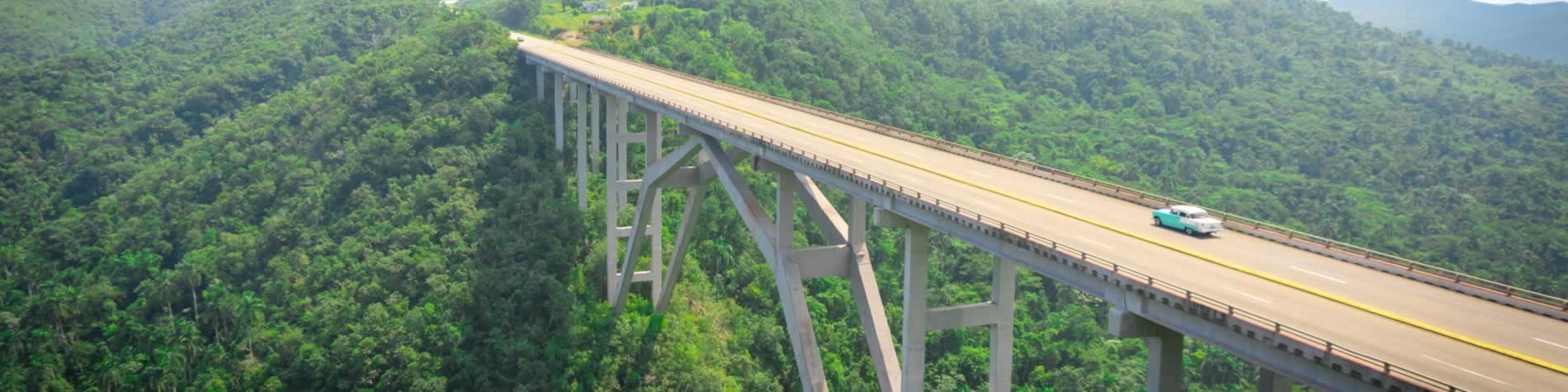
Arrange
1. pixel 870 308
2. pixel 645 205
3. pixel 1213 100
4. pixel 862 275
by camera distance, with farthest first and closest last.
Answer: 1. pixel 1213 100
2. pixel 645 205
3. pixel 862 275
4. pixel 870 308

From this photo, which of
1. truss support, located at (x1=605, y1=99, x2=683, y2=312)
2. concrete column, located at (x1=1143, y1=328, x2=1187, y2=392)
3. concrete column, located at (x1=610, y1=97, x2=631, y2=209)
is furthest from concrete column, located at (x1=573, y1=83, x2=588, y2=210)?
concrete column, located at (x1=1143, y1=328, x2=1187, y2=392)

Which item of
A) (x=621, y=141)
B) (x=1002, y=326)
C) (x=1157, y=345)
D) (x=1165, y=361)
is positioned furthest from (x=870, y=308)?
(x=621, y=141)

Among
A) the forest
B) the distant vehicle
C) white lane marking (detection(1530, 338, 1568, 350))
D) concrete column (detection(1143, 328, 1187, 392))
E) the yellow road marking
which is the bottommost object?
the forest

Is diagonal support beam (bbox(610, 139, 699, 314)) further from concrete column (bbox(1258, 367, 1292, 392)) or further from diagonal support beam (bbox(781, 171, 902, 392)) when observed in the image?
concrete column (bbox(1258, 367, 1292, 392))

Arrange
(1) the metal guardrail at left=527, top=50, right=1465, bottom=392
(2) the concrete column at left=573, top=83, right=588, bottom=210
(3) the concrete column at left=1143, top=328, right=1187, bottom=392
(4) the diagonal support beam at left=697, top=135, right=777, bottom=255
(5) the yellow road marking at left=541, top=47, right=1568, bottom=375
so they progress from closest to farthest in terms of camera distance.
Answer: (1) the metal guardrail at left=527, top=50, right=1465, bottom=392 < (5) the yellow road marking at left=541, top=47, right=1568, bottom=375 < (3) the concrete column at left=1143, top=328, right=1187, bottom=392 < (4) the diagonal support beam at left=697, top=135, right=777, bottom=255 < (2) the concrete column at left=573, top=83, right=588, bottom=210

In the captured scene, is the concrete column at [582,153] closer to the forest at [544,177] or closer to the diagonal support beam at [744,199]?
the forest at [544,177]

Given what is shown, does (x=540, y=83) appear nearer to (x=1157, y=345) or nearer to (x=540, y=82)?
(x=540, y=82)
